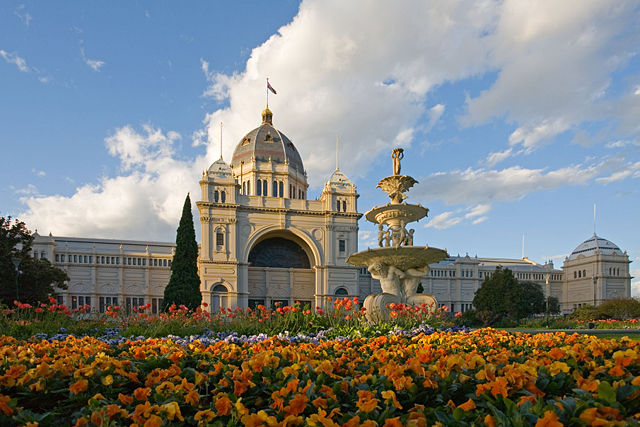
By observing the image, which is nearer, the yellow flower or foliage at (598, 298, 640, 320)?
the yellow flower

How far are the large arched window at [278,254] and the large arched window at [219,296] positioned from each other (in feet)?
20.3

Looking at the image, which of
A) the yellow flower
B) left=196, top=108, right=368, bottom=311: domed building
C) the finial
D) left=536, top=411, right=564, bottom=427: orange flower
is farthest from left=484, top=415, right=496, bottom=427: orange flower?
left=196, top=108, right=368, bottom=311: domed building

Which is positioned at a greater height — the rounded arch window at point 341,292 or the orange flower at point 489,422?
the orange flower at point 489,422

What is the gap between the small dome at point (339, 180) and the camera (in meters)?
53.7

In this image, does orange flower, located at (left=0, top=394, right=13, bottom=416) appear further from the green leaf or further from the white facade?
the white facade

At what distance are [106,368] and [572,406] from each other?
3479 millimetres

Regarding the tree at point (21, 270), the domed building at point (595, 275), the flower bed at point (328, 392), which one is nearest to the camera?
the flower bed at point (328, 392)

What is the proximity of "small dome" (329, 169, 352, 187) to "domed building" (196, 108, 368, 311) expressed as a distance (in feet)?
0.38

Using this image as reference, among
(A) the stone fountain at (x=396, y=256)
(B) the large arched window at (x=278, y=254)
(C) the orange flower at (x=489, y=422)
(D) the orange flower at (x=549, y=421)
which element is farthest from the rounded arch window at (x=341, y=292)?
(D) the orange flower at (x=549, y=421)

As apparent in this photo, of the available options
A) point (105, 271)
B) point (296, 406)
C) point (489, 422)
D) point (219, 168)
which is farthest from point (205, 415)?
point (105, 271)

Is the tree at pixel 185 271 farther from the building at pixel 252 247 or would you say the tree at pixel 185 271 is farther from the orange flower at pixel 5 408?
the orange flower at pixel 5 408

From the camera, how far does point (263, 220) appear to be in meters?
50.2

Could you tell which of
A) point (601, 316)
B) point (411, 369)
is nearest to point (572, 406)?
point (411, 369)

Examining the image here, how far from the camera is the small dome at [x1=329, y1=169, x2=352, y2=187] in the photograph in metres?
53.7
